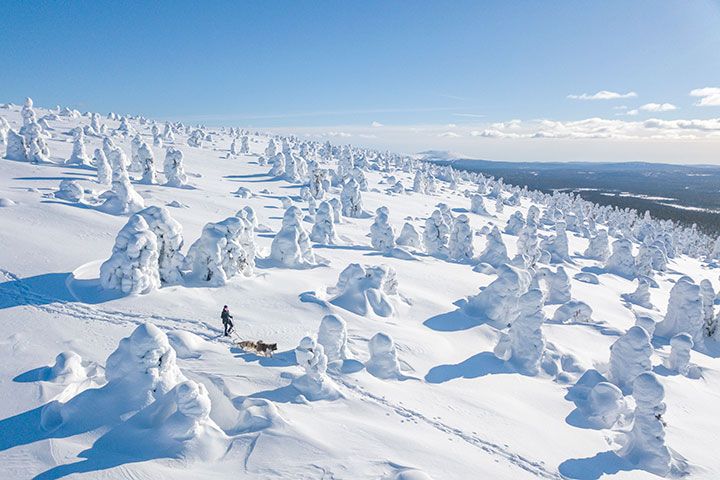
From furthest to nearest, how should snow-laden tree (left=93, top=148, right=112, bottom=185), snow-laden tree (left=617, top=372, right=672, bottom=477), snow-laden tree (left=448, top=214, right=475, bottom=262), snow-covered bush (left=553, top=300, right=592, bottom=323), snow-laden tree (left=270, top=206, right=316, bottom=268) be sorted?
snow-laden tree (left=93, top=148, right=112, bottom=185), snow-laden tree (left=448, top=214, right=475, bottom=262), snow-covered bush (left=553, top=300, right=592, bottom=323), snow-laden tree (left=270, top=206, right=316, bottom=268), snow-laden tree (left=617, top=372, right=672, bottom=477)

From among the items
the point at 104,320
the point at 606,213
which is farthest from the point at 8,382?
the point at 606,213

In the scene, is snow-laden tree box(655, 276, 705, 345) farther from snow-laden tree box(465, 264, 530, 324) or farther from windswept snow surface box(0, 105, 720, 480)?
snow-laden tree box(465, 264, 530, 324)

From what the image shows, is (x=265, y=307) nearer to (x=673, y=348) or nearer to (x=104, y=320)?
(x=104, y=320)

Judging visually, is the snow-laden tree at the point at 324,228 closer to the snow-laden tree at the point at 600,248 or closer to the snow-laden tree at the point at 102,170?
the snow-laden tree at the point at 102,170

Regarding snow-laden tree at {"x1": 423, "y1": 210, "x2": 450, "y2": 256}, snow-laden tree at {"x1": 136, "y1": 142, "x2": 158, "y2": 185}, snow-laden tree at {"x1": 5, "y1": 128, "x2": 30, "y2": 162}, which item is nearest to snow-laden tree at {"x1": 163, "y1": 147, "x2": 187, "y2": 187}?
snow-laden tree at {"x1": 136, "y1": 142, "x2": 158, "y2": 185}

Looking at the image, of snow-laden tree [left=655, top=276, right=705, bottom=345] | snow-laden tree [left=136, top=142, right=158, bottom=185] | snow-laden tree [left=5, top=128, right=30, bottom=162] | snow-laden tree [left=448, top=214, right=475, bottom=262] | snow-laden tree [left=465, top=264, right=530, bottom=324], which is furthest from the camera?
snow-laden tree [left=136, top=142, right=158, bottom=185]

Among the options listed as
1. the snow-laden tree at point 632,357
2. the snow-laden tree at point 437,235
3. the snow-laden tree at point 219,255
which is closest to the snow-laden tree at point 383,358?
the snow-laden tree at point 219,255
